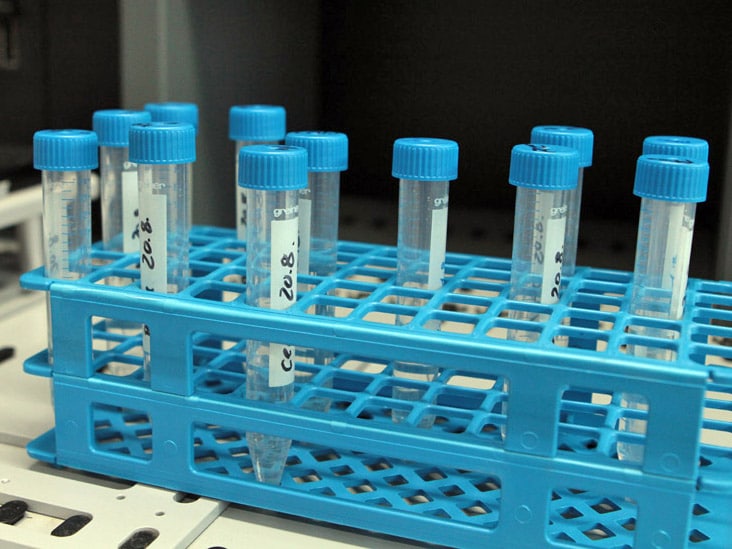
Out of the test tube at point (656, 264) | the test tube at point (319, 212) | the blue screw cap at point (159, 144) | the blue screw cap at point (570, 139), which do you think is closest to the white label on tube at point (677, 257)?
the test tube at point (656, 264)

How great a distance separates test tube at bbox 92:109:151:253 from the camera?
0.96 meters

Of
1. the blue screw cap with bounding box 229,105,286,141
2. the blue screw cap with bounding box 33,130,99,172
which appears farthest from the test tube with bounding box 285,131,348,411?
the blue screw cap with bounding box 33,130,99,172

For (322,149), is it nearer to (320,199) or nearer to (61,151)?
(320,199)

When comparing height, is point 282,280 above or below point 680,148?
below

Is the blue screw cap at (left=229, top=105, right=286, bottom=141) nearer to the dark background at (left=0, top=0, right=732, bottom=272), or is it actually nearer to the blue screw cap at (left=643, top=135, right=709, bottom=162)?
the dark background at (left=0, top=0, right=732, bottom=272)

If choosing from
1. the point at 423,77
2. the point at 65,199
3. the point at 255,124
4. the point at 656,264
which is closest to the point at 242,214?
the point at 255,124

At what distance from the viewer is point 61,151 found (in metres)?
0.84

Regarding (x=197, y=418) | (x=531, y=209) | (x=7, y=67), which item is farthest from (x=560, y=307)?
(x=7, y=67)

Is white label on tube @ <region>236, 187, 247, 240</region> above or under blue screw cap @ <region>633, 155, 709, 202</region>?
under

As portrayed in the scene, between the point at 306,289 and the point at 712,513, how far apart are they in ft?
1.42

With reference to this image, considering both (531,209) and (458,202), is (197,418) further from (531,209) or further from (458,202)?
(458,202)

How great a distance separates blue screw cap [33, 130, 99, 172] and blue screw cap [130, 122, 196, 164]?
6 centimetres

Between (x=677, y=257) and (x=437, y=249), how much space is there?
23cm

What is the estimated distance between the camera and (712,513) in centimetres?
75
